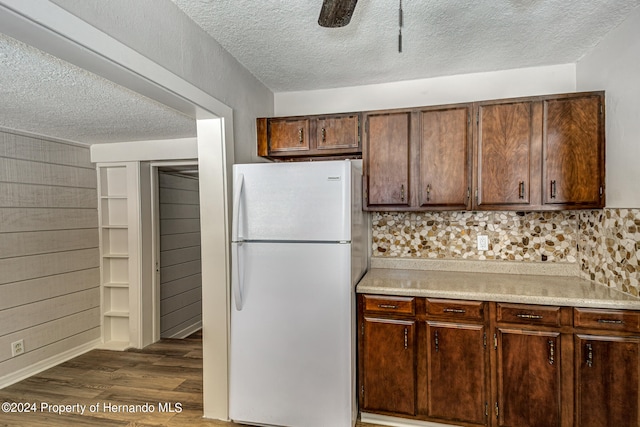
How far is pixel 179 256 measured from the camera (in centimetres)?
466

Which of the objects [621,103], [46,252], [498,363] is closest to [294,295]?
[498,363]

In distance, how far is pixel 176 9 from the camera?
6.10ft

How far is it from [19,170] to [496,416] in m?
4.15

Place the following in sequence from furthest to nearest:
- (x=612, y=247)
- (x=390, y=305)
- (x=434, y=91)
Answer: (x=434, y=91) < (x=390, y=305) < (x=612, y=247)

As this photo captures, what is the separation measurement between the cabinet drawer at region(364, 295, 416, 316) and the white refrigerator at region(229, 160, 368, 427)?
120 millimetres

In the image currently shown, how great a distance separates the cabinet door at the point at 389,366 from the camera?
2.26 m

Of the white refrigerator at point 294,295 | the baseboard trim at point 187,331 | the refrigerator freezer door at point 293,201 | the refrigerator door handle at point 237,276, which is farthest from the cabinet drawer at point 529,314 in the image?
the baseboard trim at point 187,331

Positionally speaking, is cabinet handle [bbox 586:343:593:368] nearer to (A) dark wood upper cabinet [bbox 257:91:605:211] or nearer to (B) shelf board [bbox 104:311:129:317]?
(A) dark wood upper cabinet [bbox 257:91:605:211]

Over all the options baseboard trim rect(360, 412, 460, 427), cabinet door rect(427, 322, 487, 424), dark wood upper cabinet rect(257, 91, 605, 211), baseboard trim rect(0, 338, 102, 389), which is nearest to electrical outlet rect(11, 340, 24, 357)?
baseboard trim rect(0, 338, 102, 389)

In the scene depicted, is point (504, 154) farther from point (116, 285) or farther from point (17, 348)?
point (17, 348)

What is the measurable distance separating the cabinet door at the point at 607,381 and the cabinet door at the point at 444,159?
Answer: 3.54 feet

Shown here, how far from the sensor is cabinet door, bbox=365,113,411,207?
259 centimetres

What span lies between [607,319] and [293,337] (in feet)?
5.75

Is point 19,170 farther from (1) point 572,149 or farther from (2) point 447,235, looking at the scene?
(1) point 572,149
